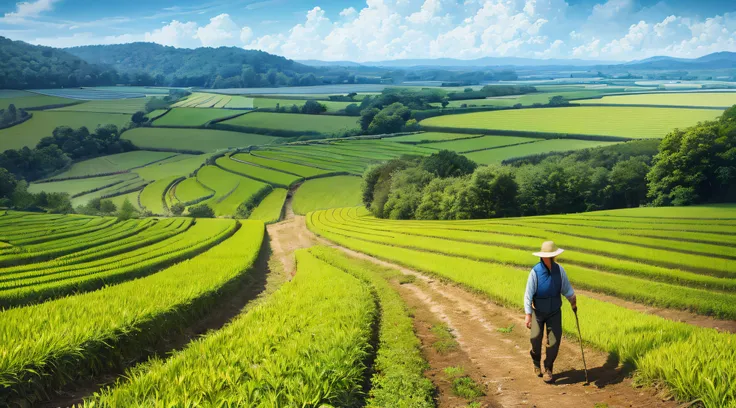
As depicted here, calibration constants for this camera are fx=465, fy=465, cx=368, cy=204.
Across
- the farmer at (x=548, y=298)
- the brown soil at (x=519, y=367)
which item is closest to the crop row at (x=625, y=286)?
the brown soil at (x=519, y=367)

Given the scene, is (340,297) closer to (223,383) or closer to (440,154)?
(223,383)

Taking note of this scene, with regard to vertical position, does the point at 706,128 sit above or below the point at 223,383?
above

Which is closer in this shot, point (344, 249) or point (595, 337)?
point (595, 337)

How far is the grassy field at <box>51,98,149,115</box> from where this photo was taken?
83900 mm

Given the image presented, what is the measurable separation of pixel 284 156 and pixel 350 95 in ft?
165

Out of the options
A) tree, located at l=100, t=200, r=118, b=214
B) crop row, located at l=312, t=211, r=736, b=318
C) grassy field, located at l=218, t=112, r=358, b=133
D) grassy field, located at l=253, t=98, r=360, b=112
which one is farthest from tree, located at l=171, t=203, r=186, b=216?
grassy field, located at l=253, t=98, r=360, b=112

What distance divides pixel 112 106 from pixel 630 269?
9673 cm

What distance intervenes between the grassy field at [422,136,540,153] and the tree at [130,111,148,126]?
5792cm

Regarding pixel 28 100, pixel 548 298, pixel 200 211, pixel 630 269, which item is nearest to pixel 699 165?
pixel 630 269

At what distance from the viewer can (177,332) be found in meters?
15.0

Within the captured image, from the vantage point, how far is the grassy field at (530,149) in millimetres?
62388

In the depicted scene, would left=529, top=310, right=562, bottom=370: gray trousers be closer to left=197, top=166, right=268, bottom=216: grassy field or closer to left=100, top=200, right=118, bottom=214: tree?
left=100, top=200, right=118, bottom=214: tree

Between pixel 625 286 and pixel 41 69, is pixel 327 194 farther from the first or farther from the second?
pixel 625 286

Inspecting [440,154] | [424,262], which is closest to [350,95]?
[440,154]
